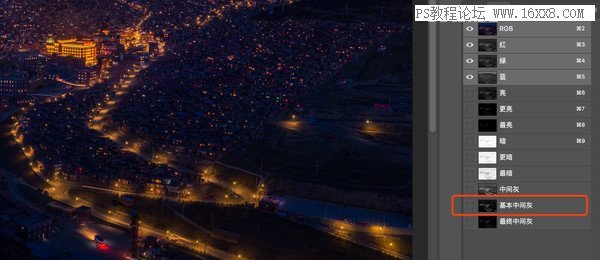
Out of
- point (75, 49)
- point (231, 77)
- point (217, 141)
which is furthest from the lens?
point (75, 49)

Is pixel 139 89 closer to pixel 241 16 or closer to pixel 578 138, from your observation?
pixel 241 16

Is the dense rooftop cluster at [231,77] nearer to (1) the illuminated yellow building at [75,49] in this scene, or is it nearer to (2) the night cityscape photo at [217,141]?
(2) the night cityscape photo at [217,141]

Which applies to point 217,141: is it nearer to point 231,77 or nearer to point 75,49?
point 231,77

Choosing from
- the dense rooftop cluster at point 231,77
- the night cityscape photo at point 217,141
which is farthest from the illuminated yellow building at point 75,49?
the dense rooftop cluster at point 231,77

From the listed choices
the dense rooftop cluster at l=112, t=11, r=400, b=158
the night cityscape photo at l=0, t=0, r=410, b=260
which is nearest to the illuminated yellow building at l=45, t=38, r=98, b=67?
the night cityscape photo at l=0, t=0, r=410, b=260

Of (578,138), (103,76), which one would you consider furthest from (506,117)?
(103,76)

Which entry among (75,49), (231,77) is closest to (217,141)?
(231,77)
